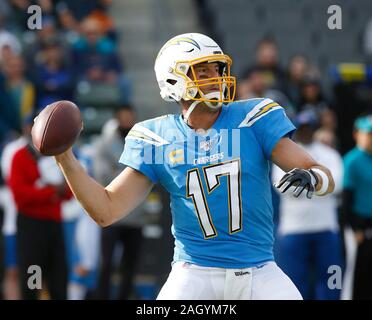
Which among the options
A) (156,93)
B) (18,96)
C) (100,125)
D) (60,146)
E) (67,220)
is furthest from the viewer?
(156,93)

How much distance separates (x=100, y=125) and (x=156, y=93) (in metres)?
1.15

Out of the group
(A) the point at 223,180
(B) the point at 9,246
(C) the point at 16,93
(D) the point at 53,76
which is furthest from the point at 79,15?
(A) the point at 223,180

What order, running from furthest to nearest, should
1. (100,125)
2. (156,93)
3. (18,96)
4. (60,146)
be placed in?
(156,93) → (100,125) → (18,96) → (60,146)

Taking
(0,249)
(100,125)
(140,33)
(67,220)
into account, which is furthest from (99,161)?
(140,33)

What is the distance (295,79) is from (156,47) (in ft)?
6.66

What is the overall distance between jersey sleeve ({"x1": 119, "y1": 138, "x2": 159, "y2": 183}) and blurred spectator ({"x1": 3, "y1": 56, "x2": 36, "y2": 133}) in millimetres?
5351

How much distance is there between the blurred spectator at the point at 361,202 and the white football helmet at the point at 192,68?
3.86 meters

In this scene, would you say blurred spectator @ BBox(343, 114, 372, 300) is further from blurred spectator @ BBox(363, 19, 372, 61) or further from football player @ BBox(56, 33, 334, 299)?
football player @ BBox(56, 33, 334, 299)

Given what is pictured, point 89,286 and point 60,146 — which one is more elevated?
point 60,146

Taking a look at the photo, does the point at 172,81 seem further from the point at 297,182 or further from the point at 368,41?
→ the point at 368,41

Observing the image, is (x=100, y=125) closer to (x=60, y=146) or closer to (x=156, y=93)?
(x=156, y=93)

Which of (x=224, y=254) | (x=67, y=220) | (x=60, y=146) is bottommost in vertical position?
(x=67, y=220)

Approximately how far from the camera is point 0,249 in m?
8.94

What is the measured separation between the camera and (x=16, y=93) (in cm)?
996
